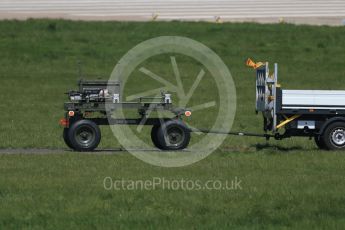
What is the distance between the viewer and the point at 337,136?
2058 cm

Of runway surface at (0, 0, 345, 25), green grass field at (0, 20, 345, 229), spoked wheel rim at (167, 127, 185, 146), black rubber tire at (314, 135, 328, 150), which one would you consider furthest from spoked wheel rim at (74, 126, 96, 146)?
runway surface at (0, 0, 345, 25)

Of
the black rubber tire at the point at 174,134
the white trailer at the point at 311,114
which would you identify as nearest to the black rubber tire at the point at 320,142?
the white trailer at the point at 311,114

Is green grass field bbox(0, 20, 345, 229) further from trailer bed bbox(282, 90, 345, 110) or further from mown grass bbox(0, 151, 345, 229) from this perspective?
trailer bed bbox(282, 90, 345, 110)

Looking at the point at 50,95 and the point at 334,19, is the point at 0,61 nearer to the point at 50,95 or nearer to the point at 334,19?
the point at 50,95

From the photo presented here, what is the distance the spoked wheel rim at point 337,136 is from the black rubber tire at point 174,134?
120 inches

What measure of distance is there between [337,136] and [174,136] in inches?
135

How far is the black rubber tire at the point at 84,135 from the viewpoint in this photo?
2023cm

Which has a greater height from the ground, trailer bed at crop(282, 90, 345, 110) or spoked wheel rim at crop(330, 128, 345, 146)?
trailer bed at crop(282, 90, 345, 110)

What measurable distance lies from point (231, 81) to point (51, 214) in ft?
83.0

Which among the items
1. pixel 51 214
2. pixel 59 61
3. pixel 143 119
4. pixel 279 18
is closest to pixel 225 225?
pixel 51 214

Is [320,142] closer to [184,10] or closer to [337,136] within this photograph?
[337,136]

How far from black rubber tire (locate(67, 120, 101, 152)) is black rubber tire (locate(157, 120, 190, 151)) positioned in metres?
1.33

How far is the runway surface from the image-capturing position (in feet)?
164

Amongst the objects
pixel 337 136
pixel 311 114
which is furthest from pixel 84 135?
pixel 337 136
